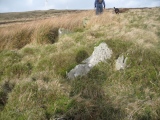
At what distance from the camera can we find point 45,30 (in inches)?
421

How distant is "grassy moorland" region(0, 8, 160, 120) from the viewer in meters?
5.36

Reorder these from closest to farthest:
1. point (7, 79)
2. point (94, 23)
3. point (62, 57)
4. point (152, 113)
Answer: point (152, 113) < point (7, 79) < point (62, 57) < point (94, 23)

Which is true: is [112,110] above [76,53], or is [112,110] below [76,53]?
below

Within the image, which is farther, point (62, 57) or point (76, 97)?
point (62, 57)

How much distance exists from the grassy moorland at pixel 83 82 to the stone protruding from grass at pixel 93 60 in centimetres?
17

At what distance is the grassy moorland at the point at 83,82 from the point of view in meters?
5.36

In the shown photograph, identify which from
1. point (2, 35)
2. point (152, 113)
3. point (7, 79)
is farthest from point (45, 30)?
point (152, 113)

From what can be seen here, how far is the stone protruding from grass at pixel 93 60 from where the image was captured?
23.0 ft

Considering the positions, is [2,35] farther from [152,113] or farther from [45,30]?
[152,113]

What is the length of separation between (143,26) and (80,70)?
4546 millimetres

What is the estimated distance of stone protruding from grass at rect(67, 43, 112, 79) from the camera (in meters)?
7.01

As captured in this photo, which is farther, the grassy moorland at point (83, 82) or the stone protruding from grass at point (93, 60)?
the stone protruding from grass at point (93, 60)

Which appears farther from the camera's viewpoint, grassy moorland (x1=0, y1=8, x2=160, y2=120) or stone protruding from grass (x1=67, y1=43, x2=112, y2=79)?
stone protruding from grass (x1=67, y1=43, x2=112, y2=79)

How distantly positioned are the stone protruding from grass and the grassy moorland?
0.55ft
